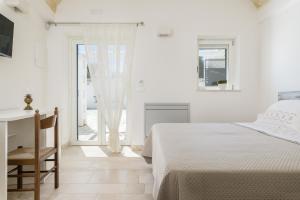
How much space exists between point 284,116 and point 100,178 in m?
2.08

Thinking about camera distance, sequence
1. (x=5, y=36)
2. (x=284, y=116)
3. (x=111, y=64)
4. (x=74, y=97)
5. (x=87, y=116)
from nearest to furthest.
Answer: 1. (x=284, y=116)
2. (x=5, y=36)
3. (x=111, y=64)
4. (x=74, y=97)
5. (x=87, y=116)

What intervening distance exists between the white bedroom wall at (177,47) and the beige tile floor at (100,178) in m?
0.82

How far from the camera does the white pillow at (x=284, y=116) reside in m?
2.11

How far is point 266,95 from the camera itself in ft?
12.2

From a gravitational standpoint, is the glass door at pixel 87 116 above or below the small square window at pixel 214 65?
below

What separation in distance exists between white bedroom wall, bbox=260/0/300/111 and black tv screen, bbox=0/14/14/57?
3.44 m

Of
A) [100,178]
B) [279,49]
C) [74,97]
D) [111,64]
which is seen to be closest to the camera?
[100,178]

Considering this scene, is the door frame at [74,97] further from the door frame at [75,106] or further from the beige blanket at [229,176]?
the beige blanket at [229,176]

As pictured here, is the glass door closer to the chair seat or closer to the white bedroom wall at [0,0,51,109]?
the white bedroom wall at [0,0,51,109]

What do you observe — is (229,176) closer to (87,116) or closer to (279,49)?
(279,49)

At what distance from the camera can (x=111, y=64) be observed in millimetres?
3791

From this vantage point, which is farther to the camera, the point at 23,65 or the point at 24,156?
the point at 23,65

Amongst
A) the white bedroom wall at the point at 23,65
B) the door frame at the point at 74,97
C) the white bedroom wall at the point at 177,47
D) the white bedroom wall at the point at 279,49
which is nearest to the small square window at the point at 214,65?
the white bedroom wall at the point at 177,47

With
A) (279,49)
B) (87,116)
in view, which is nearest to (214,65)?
(279,49)
